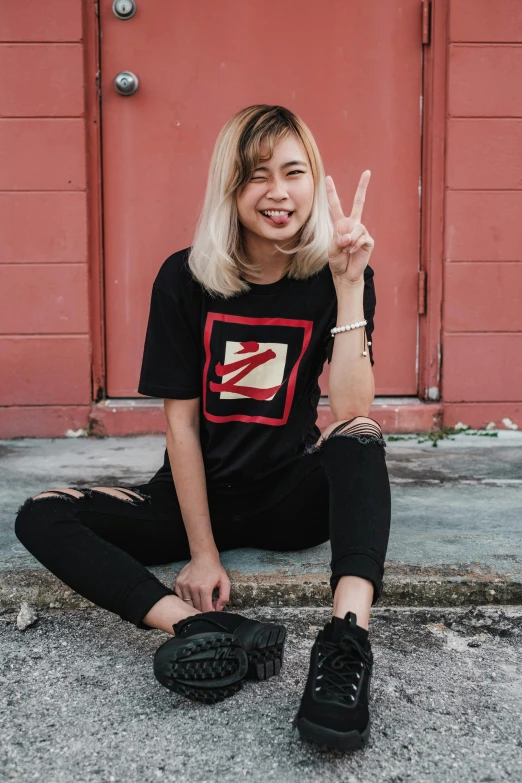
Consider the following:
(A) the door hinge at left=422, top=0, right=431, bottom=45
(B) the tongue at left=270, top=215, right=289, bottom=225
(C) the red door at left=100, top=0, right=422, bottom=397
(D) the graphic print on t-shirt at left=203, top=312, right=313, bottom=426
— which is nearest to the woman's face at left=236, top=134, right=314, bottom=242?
(B) the tongue at left=270, top=215, right=289, bottom=225

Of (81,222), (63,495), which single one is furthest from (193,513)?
(81,222)

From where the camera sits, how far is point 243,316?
6.64 feet

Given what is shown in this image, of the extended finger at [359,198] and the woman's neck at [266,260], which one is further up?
the extended finger at [359,198]

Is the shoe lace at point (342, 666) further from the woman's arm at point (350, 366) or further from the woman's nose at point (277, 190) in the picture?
the woman's nose at point (277, 190)

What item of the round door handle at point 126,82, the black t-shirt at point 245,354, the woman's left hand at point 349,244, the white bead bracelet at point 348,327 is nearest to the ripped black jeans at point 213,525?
the black t-shirt at point 245,354

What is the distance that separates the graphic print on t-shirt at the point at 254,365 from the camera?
2.02m

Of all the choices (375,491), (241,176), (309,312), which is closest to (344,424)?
(375,491)

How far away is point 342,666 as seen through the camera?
148cm

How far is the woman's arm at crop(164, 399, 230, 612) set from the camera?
1.93 meters

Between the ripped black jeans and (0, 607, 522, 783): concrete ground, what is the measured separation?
0.60 ft

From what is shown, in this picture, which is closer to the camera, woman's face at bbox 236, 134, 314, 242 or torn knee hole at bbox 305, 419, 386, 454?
torn knee hole at bbox 305, 419, 386, 454

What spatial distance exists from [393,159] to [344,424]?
2394 mm

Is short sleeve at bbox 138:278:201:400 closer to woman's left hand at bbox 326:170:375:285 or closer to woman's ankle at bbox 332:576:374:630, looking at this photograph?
woman's left hand at bbox 326:170:375:285

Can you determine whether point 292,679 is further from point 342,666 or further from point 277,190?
point 277,190
